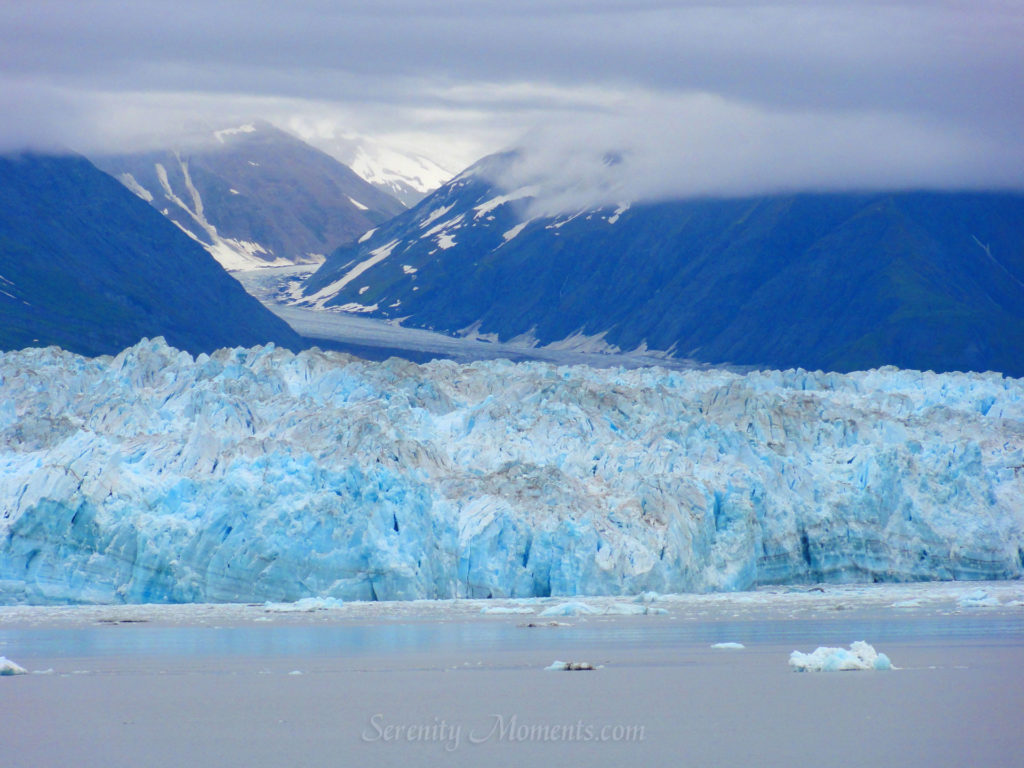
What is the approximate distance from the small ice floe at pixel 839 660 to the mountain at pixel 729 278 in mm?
94516

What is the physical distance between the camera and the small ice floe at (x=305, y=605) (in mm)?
30844

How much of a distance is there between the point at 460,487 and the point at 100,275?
8134 cm

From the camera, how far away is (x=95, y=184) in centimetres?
11806

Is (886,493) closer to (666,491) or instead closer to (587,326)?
(666,491)

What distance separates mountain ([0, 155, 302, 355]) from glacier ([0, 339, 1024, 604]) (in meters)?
58.2

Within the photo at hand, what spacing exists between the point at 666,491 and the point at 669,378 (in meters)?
18.8

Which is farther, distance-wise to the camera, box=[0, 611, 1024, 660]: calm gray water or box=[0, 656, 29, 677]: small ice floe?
box=[0, 611, 1024, 660]: calm gray water

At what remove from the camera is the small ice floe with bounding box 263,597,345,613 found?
30844mm

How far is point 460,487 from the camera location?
34469mm

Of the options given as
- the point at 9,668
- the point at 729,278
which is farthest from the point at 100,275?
the point at 9,668

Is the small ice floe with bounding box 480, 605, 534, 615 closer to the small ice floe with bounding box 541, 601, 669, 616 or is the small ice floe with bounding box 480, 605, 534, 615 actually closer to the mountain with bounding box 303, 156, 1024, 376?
the small ice floe with bounding box 541, 601, 669, 616

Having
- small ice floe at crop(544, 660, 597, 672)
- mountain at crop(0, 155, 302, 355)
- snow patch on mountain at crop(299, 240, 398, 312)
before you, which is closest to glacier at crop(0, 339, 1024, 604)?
small ice floe at crop(544, 660, 597, 672)

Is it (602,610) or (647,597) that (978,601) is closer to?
(647,597)

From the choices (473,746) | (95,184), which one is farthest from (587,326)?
(473,746)
